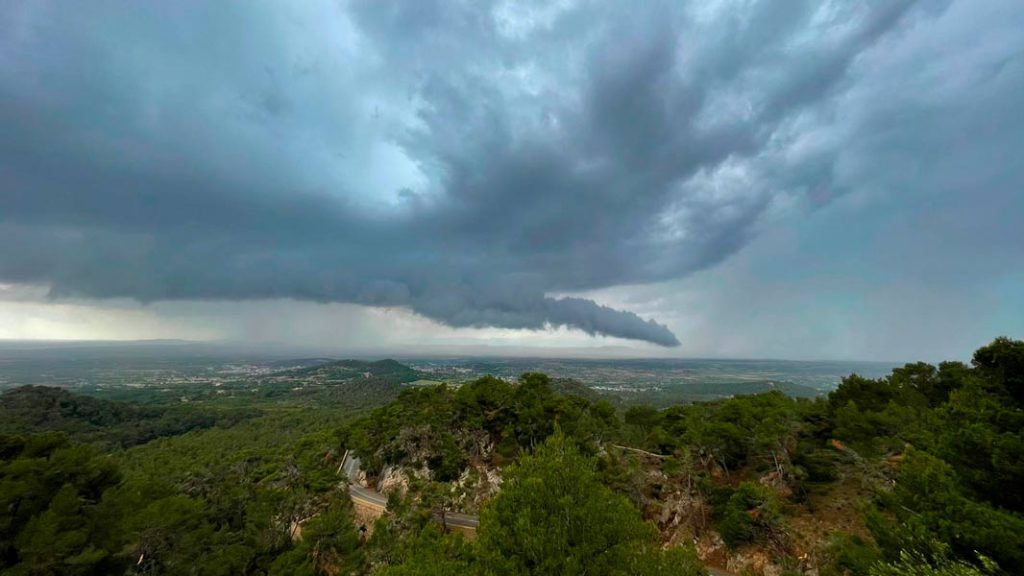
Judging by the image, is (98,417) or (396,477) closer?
(396,477)

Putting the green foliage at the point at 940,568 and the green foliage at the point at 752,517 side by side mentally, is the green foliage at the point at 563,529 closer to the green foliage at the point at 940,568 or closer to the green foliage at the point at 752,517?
the green foliage at the point at 940,568

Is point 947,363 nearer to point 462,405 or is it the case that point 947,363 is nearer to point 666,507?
point 666,507

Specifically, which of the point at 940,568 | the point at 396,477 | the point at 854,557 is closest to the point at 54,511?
the point at 396,477

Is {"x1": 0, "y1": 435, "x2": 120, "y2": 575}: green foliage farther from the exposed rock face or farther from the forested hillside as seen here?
the exposed rock face

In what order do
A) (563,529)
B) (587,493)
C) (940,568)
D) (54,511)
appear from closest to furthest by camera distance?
(940,568) → (563,529) → (587,493) → (54,511)

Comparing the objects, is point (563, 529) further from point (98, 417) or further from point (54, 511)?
point (98, 417)

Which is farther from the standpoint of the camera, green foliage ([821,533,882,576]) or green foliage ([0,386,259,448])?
green foliage ([0,386,259,448])

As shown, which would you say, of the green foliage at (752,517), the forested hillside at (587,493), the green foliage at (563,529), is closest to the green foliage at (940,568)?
the forested hillside at (587,493)

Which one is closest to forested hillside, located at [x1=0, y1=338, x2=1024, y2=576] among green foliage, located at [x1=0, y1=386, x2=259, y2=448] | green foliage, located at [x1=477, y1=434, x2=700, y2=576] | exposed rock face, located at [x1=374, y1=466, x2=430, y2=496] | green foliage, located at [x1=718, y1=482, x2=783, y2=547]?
green foliage, located at [x1=477, y1=434, x2=700, y2=576]
